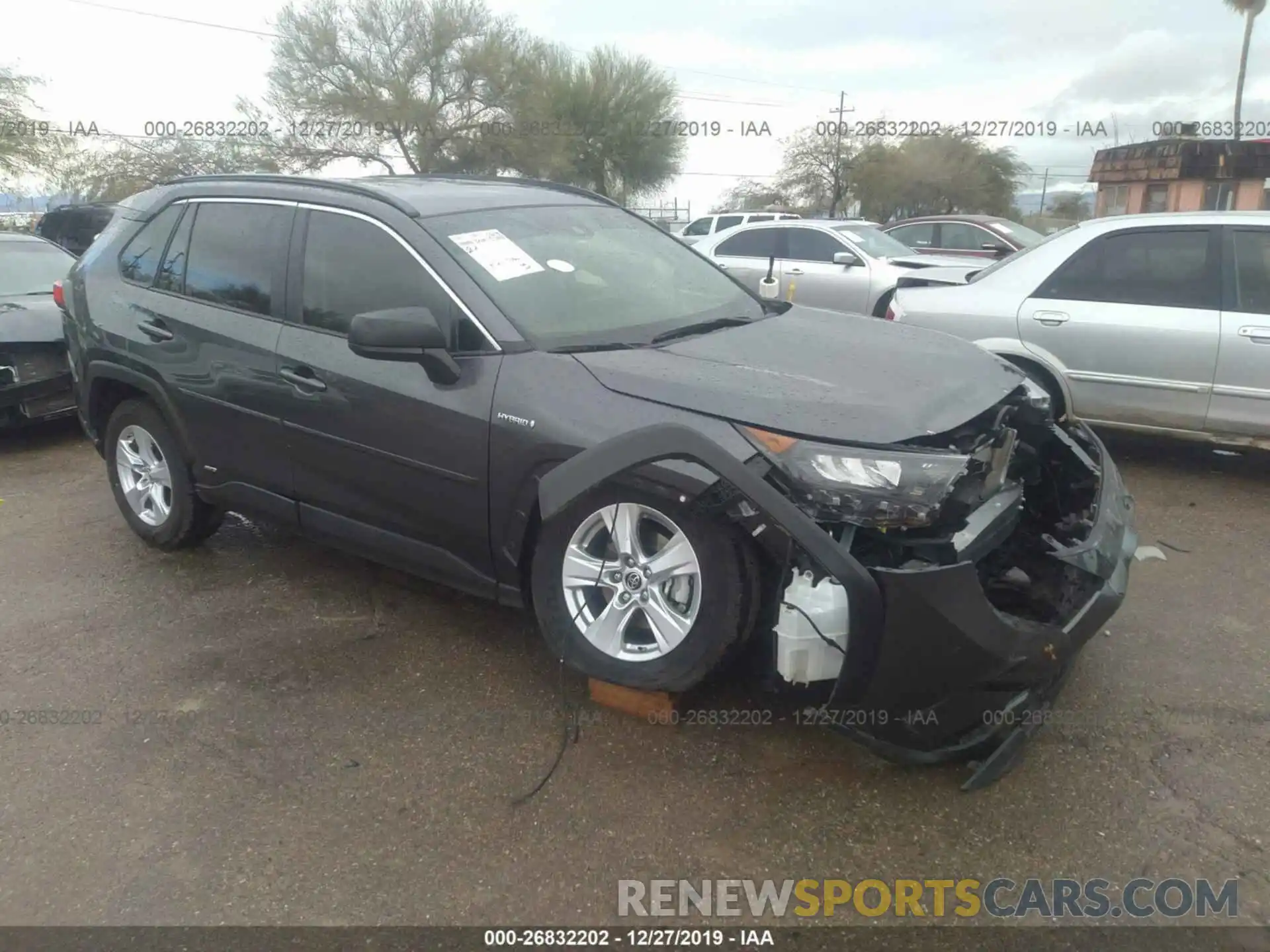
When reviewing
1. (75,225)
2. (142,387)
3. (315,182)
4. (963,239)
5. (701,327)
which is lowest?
(142,387)

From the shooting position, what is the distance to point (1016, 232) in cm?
1338

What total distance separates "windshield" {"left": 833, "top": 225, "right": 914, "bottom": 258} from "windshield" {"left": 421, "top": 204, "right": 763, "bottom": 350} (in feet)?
21.8

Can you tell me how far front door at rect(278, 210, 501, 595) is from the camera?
3219 mm

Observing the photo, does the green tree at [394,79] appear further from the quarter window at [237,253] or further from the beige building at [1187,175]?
the quarter window at [237,253]

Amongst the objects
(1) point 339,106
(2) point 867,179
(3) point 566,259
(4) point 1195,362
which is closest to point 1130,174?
(2) point 867,179

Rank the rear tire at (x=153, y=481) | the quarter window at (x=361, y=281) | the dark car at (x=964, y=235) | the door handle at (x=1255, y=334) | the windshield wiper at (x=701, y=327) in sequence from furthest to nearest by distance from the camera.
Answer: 1. the dark car at (x=964, y=235)
2. the door handle at (x=1255, y=334)
3. the rear tire at (x=153, y=481)
4. the windshield wiper at (x=701, y=327)
5. the quarter window at (x=361, y=281)

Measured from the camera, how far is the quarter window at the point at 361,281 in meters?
3.29

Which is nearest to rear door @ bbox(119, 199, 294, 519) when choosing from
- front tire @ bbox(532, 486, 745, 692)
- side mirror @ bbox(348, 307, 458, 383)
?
A: side mirror @ bbox(348, 307, 458, 383)

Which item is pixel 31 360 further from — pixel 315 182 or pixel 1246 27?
pixel 1246 27

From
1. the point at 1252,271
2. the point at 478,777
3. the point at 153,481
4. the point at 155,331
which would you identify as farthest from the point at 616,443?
the point at 1252,271

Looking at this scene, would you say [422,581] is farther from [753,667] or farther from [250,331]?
[753,667]

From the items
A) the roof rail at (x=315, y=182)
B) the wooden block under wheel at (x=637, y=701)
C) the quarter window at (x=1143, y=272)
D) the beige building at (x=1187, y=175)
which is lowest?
the wooden block under wheel at (x=637, y=701)

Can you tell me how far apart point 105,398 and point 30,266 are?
3844 mm

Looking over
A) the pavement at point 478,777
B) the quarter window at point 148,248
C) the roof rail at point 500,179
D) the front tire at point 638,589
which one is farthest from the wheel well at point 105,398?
the front tire at point 638,589
